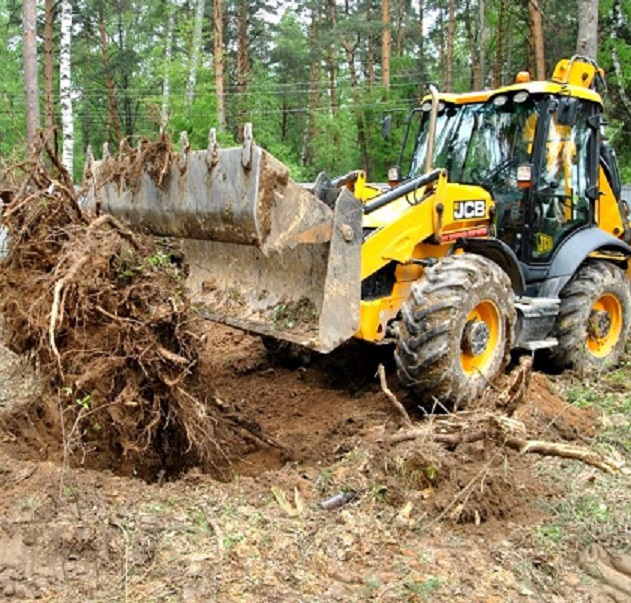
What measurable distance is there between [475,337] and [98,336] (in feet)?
9.17

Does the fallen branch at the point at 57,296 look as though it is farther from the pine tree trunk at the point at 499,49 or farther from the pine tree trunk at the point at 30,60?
the pine tree trunk at the point at 499,49

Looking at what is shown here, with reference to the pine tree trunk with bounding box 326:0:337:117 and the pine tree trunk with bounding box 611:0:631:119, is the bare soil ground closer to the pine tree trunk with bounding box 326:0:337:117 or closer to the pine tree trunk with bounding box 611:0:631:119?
the pine tree trunk with bounding box 611:0:631:119

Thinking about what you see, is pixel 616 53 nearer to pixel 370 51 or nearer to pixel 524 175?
pixel 524 175

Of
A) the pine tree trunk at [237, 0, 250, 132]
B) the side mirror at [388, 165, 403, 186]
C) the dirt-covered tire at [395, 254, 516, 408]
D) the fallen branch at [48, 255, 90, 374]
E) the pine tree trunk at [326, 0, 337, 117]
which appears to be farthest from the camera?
the pine tree trunk at [326, 0, 337, 117]

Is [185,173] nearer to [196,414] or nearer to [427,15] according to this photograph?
[196,414]

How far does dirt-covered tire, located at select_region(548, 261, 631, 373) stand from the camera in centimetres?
725

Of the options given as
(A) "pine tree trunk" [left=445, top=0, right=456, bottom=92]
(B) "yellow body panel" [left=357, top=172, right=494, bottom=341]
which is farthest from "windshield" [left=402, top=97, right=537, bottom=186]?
(A) "pine tree trunk" [left=445, top=0, right=456, bottom=92]

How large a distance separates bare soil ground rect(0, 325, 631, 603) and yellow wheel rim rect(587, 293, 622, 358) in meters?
2.21

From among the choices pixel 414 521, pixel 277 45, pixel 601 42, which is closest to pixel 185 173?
pixel 414 521

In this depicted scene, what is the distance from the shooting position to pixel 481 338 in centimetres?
598

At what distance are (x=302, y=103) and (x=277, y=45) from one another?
3.20 metres

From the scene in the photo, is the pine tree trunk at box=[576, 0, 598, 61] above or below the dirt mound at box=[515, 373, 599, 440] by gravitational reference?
above

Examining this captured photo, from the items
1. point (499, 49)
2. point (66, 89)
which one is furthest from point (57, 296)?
point (499, 49)

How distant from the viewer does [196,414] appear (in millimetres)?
4918
